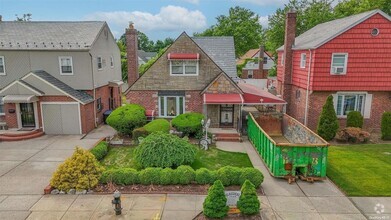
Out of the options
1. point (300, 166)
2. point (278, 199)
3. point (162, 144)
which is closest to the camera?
point (278, 199)

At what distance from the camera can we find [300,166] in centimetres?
1143

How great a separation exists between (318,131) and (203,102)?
7455 millimetres

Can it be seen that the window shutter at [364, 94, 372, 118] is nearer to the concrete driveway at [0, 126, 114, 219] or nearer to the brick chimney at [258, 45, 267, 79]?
the concrete driveway at [0, 126, 114, 219]

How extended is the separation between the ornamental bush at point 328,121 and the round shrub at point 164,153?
892 cm

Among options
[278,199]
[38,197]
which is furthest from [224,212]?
[38,197]

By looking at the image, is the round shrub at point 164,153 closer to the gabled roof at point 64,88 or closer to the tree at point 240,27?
the gabled roof at point 64,88

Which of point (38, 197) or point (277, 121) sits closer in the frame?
point (38, 197)

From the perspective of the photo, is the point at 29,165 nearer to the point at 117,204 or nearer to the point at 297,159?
the point at 117,204

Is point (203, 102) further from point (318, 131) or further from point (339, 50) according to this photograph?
point (339, 50)

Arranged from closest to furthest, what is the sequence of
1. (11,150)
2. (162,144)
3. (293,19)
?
1. (162,144)
2. (11,150)
3. (293,19)

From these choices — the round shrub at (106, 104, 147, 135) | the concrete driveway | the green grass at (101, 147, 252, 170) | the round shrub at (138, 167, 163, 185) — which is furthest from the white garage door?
the round shrub at (138, 167, 163, 185)

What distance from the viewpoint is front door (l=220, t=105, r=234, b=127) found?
62.2 ft

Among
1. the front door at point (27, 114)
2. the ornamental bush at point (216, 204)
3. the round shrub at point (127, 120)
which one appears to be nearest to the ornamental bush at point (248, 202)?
the ornamental bush at point (216, 204)

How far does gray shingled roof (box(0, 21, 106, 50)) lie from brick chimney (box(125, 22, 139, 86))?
253 cm
